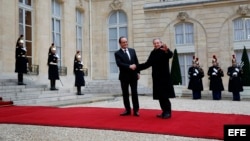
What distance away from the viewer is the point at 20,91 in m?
10.2

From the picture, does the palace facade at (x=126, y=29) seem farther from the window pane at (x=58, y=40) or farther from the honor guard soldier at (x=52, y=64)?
the honor guard soldier at (x=52, y=64)

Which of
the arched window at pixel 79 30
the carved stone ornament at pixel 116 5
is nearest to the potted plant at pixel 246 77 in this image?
the carved stone ornament at pixel 116 5

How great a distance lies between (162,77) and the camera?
5.94 m

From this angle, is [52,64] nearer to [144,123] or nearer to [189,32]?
→ [144,123]

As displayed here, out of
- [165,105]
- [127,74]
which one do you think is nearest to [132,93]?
[127,74]

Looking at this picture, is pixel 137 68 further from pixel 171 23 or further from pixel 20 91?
pixel 171 23

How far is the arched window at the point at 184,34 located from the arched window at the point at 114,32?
278cm

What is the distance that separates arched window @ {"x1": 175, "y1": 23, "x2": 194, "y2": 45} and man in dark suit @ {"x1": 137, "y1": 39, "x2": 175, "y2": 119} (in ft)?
34.0

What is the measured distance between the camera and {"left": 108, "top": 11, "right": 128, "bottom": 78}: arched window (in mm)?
17219

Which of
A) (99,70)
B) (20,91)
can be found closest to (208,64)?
(99,70)

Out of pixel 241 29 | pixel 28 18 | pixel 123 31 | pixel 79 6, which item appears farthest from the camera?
pixel 123 31

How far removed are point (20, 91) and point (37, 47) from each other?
332 cm

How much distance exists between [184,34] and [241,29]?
2733 millimetres

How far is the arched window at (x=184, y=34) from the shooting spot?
52.5 ft
